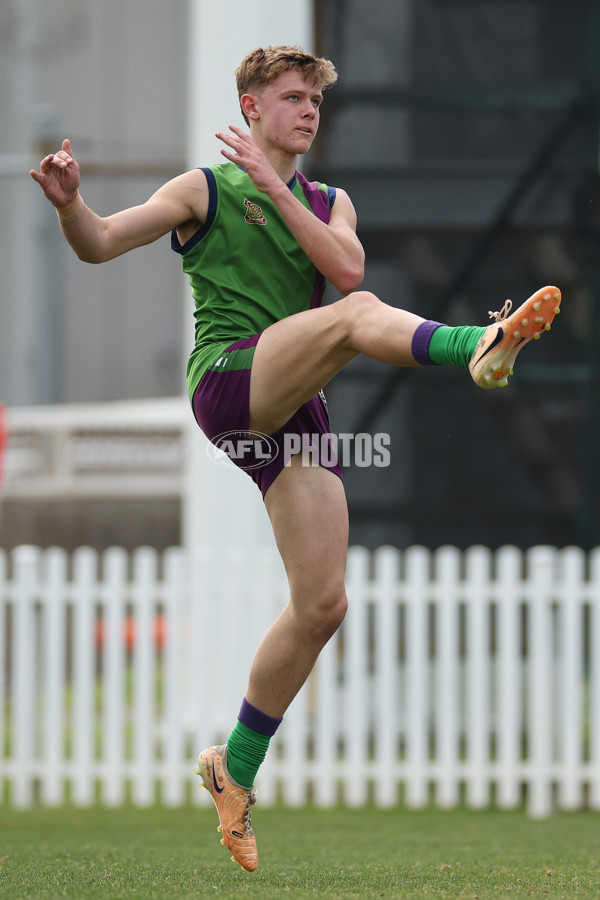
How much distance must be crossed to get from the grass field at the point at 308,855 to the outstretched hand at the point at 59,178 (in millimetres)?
1729

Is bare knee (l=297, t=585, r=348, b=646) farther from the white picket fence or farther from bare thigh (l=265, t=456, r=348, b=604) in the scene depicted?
the white picket fence

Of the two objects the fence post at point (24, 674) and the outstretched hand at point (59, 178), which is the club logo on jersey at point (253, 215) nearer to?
the outstretched hand at point (59, 178)

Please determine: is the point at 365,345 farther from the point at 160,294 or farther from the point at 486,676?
the point at 160,294

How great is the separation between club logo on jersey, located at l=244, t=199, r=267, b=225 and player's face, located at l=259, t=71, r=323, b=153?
0.18m

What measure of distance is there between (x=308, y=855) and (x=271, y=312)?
2106 mm

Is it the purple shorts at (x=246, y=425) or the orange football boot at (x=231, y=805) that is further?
the orange football boot at (x=231, y=805)

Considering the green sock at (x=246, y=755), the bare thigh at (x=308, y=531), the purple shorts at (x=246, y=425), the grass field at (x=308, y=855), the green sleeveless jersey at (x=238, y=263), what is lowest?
the grass field at (x=308, y=855)

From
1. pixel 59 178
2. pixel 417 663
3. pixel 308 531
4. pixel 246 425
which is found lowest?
pixel 417 663

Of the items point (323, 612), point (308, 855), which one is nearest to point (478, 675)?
point (308, 855)

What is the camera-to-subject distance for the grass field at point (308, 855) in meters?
3.26

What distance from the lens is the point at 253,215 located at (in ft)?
10.8

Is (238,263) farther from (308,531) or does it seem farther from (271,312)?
(308,531)

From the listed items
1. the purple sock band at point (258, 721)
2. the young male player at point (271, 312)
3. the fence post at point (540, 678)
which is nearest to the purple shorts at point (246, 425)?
the young male player at point (271, 312)

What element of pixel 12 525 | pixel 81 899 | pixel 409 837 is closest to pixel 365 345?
pixel 81 899
